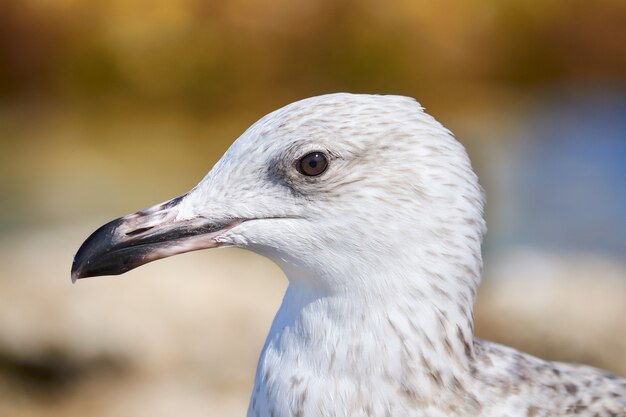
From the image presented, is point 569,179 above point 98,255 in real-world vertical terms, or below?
above

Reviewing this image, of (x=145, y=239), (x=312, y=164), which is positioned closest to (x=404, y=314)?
(x=312, y=164)

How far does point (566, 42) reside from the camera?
9.45 m

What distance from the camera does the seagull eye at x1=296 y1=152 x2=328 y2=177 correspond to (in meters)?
2.25

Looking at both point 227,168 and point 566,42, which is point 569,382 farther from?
point 566,42

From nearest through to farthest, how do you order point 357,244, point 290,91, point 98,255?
1. point 357,244
2. point 98,255
3. point 290,91

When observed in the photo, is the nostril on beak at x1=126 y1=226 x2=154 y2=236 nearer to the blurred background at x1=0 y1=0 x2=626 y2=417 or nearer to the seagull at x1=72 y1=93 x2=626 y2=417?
the seagull at x1=72 y1=93 x2=626 y2=417

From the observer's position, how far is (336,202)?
225cm

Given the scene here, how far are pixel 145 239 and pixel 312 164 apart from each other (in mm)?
400

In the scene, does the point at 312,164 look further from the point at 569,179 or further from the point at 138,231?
the point at 569,179

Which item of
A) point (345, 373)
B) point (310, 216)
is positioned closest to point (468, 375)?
point (345, 373)

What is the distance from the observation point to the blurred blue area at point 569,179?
23.6ft

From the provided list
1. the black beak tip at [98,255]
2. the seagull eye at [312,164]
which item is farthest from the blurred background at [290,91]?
the seagull eye at [312,164]

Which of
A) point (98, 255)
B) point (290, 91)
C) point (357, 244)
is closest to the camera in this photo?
point (357, 244)

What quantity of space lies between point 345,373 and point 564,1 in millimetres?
7724
